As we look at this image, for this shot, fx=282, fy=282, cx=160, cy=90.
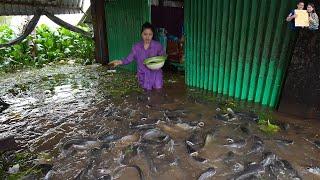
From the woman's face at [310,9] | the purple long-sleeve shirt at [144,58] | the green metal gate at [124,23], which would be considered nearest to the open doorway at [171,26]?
the green metal gate at [124,23]

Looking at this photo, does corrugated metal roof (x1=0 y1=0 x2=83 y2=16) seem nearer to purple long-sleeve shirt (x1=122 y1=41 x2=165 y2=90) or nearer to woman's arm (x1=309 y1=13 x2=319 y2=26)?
purple long-sleeve shirt (x1=122 y1=41 x2=165 y2=90)

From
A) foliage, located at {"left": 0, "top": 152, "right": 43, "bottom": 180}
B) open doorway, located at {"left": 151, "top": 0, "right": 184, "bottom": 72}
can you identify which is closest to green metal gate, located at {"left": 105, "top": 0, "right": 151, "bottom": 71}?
Result: open doorway, located at {"left": 151, "top": 0, "right": 184, "bottom": 72}

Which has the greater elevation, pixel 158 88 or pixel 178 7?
pixel 178 7

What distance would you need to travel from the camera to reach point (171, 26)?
31.3 feet

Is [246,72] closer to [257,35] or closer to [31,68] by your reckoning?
[257,35]

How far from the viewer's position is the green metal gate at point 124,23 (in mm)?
9188

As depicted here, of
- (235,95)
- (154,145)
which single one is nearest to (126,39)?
(235,95)

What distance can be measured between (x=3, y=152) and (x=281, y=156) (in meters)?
4.53

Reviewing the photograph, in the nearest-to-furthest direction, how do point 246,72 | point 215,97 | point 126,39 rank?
1. point 246,72
2. point 215,97
3. point 126,39

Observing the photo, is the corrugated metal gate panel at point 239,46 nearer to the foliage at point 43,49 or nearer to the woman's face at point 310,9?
the woman's face at point 310,9

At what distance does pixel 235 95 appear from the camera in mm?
6961

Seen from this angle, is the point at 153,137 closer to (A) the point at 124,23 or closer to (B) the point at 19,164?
(B) the point at 19,164

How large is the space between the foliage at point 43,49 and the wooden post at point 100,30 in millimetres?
648

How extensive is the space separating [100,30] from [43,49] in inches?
153
